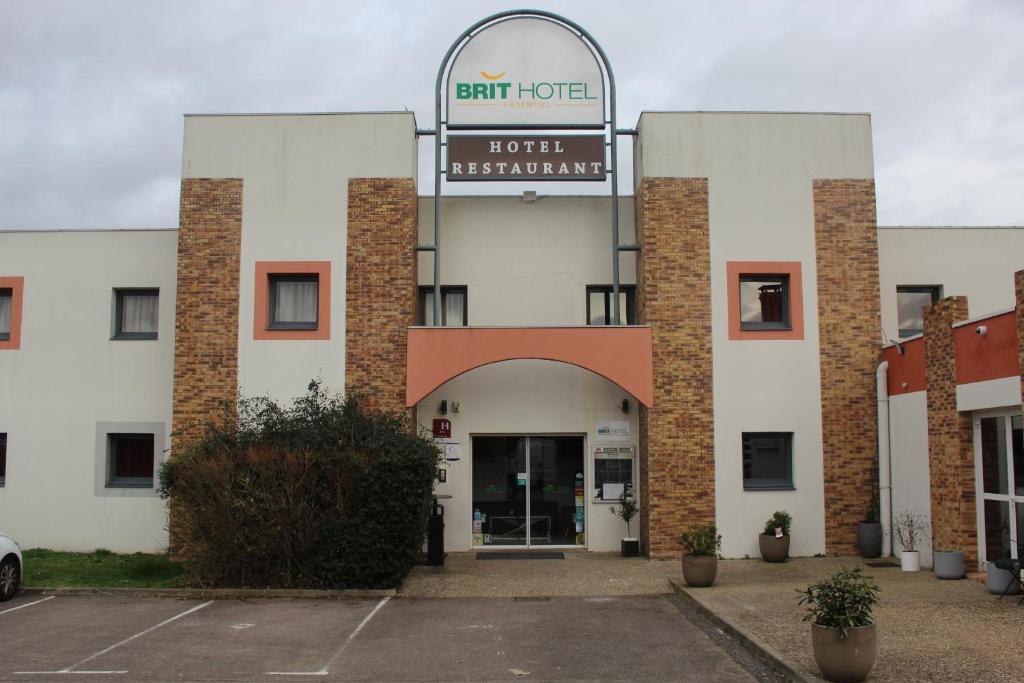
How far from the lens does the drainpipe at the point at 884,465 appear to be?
1670 cm

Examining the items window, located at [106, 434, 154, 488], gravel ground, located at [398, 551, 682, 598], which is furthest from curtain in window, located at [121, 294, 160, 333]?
gravel ground, located at [398, 551, 682, 598]

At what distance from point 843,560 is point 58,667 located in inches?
508

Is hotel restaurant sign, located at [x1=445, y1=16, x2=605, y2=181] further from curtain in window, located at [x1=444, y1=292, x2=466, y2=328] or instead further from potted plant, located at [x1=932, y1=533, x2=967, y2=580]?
potted plant, located at [x1=932, y1=533, x2=967, y2=580]

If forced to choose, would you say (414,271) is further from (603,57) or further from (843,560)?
(843,560)

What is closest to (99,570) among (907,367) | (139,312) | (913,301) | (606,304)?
(139,312)

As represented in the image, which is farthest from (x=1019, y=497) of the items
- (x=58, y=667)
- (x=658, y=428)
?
(x=58, y=667)

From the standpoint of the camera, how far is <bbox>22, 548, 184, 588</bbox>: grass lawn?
1449 cm

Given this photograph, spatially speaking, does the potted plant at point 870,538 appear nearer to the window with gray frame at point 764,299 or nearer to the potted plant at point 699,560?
the window with gray frame at point 764,299

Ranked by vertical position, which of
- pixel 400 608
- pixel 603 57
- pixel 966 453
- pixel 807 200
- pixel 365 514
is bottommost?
pixel 400 608

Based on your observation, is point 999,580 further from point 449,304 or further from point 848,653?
point 449,304

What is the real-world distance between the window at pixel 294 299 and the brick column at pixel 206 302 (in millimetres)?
744

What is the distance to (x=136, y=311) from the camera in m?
19.1

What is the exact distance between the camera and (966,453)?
14180 millimetres

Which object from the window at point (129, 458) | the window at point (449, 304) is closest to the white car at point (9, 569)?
the window at point (129, 458)
